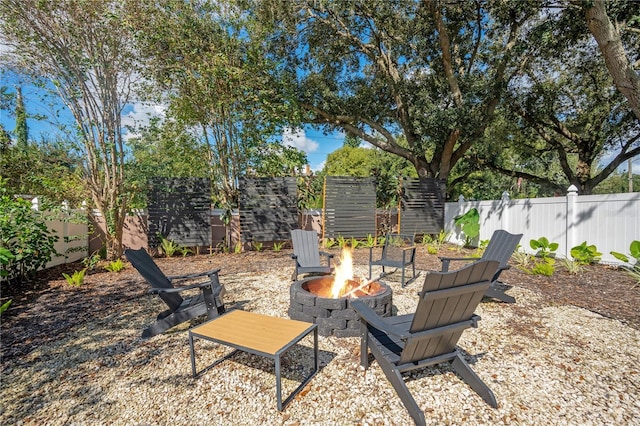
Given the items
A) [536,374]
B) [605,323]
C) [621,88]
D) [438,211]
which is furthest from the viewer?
[438,211]

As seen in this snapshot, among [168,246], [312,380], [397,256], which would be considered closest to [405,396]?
[312,380]

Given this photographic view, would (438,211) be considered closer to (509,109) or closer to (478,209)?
(478,209)

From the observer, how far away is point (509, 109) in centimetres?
1012

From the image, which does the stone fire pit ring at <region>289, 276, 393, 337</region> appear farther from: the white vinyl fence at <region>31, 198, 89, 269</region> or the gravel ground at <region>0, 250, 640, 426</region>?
the white vinyl fence at <region>31, 198, 89, 269</region>

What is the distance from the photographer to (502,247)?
4.11 meters

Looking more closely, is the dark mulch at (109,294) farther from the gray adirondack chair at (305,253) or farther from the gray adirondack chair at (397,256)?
the gray adirondack chair at (305,253)

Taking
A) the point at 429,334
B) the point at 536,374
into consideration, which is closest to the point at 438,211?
the point at 536,374

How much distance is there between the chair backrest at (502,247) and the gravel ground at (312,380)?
0.76m

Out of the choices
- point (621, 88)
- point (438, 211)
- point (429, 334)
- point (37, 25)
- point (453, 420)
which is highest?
point (37, 25)

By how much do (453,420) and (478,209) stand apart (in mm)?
7414

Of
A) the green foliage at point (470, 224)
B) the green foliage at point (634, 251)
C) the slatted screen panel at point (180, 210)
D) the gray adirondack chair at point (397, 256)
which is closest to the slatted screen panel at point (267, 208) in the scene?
the slatted screen panel at point (180, 210)

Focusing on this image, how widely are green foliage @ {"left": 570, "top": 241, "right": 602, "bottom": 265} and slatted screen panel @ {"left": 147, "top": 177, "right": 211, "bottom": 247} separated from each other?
7712mm

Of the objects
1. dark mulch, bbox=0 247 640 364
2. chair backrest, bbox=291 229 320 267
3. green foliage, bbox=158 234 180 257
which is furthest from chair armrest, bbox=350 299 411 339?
green foliage, bbox=158 234 180 257

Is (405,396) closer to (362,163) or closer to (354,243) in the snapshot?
(354,243)
